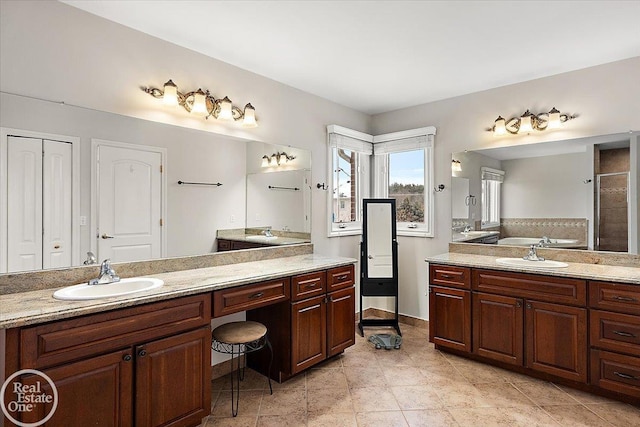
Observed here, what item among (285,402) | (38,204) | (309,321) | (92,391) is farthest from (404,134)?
(92,391)

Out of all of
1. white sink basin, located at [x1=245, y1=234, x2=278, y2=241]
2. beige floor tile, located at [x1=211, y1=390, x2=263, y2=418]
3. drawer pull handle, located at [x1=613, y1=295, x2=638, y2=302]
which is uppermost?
white sink basin, located at [x1=245, y1=234, x2=278, y2=241]

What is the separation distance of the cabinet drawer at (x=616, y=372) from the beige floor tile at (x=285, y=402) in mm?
2080

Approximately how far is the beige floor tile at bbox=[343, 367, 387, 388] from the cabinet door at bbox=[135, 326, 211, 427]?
45.0 inches

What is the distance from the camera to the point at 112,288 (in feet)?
6.57

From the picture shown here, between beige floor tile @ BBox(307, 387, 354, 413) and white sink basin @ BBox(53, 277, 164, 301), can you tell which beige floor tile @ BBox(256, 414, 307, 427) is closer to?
beige floor tile @ BBox(307, 387, 354, 413)

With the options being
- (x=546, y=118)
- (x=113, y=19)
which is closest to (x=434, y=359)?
(x=546, y=118)

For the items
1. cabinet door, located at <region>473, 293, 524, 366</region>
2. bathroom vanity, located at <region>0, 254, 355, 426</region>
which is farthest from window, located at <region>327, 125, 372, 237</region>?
cabinet door, located at <region>473, 293, 524, 366</region>

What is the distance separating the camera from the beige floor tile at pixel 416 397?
235cm

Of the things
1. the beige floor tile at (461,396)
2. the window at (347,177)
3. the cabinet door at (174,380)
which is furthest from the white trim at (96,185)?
the beige floor tile at (461,396)

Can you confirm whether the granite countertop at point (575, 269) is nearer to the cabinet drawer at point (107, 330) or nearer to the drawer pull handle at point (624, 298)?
the drawer pull handle at point (624, 298)

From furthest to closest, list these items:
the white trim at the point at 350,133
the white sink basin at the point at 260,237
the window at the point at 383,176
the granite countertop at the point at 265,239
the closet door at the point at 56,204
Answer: the window at the point at 383,176 < the white trim at the point at 350,133 < the white sink basin at the point at 260,237 < the granite countertop at the point at 265,239 < the closet door at the point at 56,204

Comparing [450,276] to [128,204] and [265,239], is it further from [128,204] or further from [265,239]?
[128,204]

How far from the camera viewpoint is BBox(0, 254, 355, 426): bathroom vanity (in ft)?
4.88

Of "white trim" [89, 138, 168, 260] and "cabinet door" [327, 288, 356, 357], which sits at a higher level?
"white trim" [89, 138, 168, 260]
